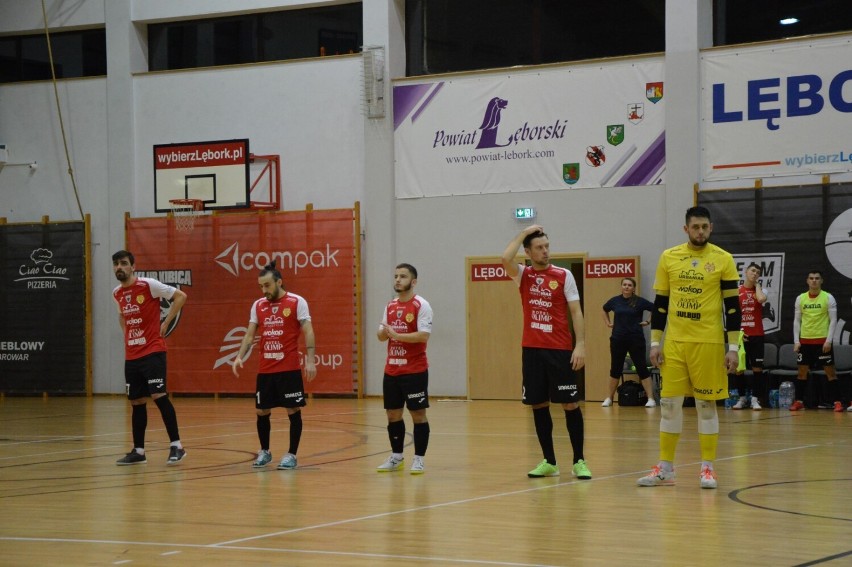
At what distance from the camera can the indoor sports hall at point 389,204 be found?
14.1 m

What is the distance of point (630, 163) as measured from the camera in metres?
19.3

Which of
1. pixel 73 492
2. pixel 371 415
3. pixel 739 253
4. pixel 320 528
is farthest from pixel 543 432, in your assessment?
pixel 739 253

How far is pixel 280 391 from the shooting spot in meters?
10.6

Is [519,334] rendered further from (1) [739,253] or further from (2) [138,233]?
(2) [138,233]

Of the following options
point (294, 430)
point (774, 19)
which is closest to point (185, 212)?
point (774, 19)

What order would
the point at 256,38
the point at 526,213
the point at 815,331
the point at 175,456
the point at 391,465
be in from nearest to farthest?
the point at 391,465, the point at 175,456, the point at 815,331, the point at 526,213, the point at 256,38

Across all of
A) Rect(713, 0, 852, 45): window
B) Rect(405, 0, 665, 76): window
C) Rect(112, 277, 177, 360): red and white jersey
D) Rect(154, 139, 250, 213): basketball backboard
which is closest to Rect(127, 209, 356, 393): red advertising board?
Rect(154, 139, 250, 213): basketball backboard

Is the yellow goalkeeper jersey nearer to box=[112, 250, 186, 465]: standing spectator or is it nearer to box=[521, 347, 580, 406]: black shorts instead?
box=[521, 347, 580, 406]: black shorts

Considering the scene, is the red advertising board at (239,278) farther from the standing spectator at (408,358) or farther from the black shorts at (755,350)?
the standing spectator at (408,358)

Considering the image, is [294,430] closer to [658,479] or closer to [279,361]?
[279,361]

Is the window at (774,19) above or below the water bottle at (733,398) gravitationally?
above

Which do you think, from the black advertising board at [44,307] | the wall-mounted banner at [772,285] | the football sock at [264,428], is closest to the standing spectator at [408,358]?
the football sock at [264,428]

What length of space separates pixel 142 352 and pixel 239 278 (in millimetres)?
10652

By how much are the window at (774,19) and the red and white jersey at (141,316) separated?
1185cm
